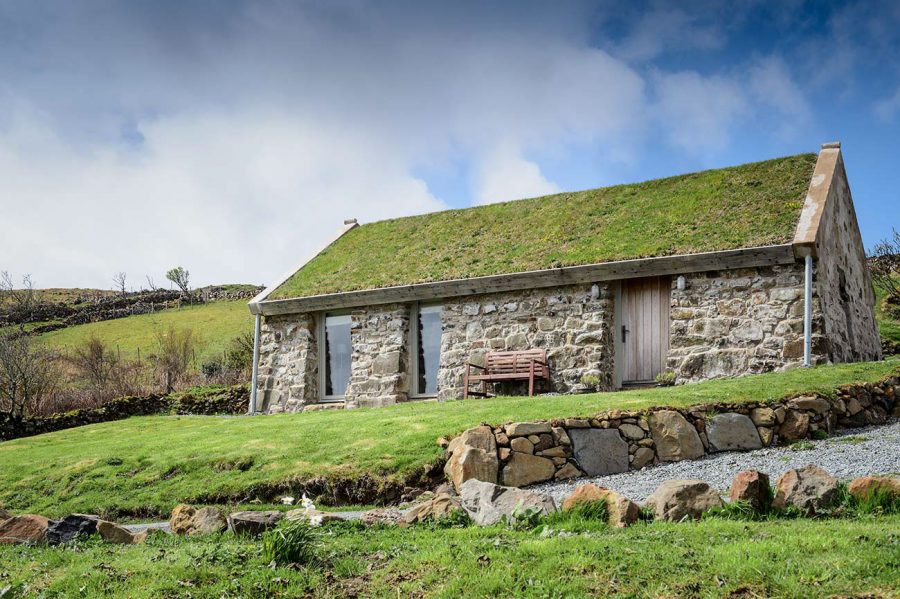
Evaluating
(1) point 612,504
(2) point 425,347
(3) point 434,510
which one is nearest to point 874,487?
(1) point 612,504

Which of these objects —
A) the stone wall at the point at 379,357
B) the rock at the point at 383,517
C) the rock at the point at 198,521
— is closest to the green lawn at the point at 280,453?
the rock at the point at 383,517

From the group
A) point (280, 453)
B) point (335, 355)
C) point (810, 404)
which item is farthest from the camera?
point (335, 355)

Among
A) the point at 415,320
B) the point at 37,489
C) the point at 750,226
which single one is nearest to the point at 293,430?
the point at 37,489

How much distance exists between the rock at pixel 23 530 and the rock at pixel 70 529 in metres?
0.09

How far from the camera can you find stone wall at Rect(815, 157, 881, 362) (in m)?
17.5

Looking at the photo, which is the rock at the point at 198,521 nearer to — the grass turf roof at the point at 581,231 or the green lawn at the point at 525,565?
the green lawn at the point at 525,565

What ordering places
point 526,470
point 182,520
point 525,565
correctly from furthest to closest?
1. point 526,470
2. point 182,520
3. point 525,565

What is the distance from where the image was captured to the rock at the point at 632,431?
1240 cm

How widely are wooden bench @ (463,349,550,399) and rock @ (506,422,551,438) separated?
20.5ft

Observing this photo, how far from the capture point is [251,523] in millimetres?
8141

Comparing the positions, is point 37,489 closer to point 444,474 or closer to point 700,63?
point 444,474

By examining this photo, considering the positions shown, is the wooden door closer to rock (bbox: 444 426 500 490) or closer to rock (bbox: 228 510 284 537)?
rock (bbox: 444 426 500 490)

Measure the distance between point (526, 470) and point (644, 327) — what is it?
808cm

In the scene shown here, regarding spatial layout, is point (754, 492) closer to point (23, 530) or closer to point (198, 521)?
point (198, 521)
